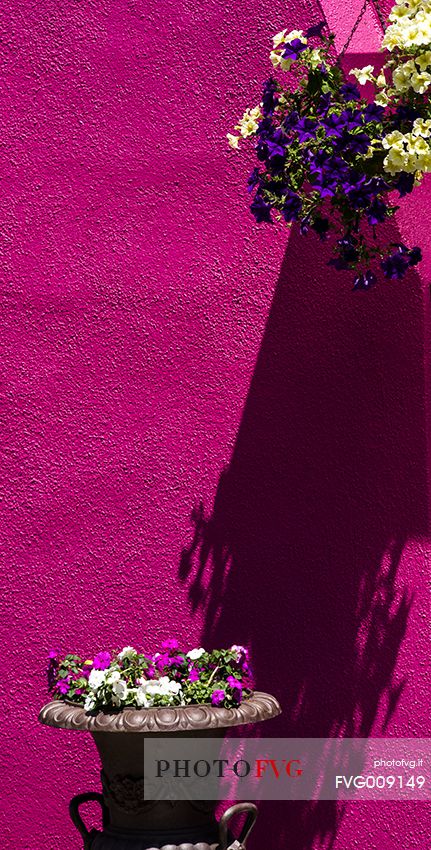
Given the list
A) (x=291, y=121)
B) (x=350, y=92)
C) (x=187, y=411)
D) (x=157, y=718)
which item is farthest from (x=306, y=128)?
(x=157, y=718)

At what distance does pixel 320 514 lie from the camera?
347cm

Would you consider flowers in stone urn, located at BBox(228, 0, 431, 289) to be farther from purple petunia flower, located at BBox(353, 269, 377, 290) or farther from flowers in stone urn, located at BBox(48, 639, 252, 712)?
flowers in stone urn, located at BBox(48, 639, 252, 712)

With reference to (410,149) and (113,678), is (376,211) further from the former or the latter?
(113,678)

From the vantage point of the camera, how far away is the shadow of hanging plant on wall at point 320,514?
338cm

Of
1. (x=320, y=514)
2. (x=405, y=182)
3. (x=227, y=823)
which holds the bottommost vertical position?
(x=227, y=823)

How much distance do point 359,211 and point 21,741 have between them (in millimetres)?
1939

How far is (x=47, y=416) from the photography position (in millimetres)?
3543

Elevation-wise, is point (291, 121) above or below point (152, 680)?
above

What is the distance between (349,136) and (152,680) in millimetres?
1531

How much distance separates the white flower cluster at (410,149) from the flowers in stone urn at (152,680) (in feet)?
4.58

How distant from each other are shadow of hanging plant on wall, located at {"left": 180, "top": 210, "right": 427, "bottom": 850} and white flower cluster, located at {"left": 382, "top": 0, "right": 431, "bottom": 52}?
81 centimetres

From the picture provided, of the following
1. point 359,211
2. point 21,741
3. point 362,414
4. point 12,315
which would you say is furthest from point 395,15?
point 21,741

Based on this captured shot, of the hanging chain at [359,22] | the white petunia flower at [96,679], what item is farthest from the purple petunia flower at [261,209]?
the white petunia flower at [96,679]

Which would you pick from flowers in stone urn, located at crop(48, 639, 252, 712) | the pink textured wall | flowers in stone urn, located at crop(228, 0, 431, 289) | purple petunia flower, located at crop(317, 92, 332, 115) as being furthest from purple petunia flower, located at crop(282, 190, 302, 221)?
flowers in stone urn, located at crop(48, 639, 252, 712)
